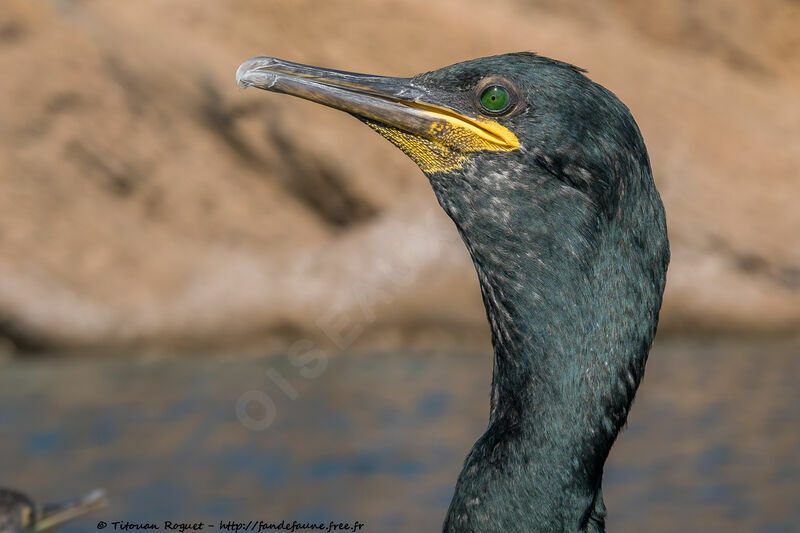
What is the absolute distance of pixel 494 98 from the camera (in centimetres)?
246

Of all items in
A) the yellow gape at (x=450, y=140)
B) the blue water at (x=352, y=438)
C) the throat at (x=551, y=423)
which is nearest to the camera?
the throat at (x=551, y=423)

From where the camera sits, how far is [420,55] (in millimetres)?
11250

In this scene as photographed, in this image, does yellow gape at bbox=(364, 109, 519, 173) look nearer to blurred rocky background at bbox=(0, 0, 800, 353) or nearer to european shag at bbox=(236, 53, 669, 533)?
european shag at bbox=(236, 53, 669, 533)

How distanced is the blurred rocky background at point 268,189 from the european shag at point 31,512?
5599 millimetres

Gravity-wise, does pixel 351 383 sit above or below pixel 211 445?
above

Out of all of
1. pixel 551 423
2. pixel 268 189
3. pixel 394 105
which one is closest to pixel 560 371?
pixel 551 423

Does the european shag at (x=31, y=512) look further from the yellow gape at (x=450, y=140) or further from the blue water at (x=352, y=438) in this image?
the yellow gape at (x=450, y=140)

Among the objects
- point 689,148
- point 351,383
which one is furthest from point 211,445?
point 689,148

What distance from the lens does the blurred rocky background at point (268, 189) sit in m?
10.5

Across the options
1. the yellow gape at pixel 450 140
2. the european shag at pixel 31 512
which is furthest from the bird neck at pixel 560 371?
the european shag at pixel 31 512

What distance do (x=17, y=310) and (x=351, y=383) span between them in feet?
10.2

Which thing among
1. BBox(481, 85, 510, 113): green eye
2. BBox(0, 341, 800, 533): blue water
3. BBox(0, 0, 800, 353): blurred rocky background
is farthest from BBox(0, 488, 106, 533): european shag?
BBox(0, 0, 800, 353): blurred rocky background

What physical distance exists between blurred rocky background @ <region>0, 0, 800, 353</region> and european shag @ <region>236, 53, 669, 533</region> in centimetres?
811

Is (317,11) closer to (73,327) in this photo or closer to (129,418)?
(73,327)
